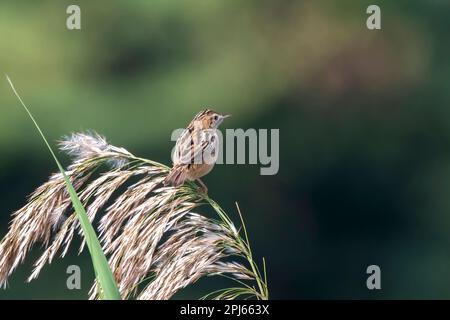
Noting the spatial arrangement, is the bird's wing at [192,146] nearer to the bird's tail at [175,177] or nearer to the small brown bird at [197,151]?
the small brown bird at [197,151]

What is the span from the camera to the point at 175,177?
2.00 metres

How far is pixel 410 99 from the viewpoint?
6238 mm

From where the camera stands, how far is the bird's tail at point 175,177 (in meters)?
1.95

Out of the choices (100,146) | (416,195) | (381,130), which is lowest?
(416,195)

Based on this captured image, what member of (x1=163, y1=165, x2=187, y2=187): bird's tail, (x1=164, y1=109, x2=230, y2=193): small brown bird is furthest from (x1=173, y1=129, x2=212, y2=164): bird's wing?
(x1=163, y1=165, x2=187, y2=187): bird's tail

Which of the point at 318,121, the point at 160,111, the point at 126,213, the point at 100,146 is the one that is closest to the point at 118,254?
the point at 126,213

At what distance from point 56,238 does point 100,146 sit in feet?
0.69

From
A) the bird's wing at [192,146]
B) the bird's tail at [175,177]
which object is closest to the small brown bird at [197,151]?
the bird's wing at [192,146]

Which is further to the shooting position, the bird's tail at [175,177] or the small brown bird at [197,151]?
the small brown bird at [197,151]

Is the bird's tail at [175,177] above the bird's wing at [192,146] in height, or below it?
below

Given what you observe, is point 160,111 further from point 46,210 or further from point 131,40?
point 46,210

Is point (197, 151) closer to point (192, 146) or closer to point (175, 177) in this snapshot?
point (192, 146)

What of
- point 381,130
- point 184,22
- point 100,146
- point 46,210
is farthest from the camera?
point 381,130

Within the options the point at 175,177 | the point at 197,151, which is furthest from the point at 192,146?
the point at 175,177
